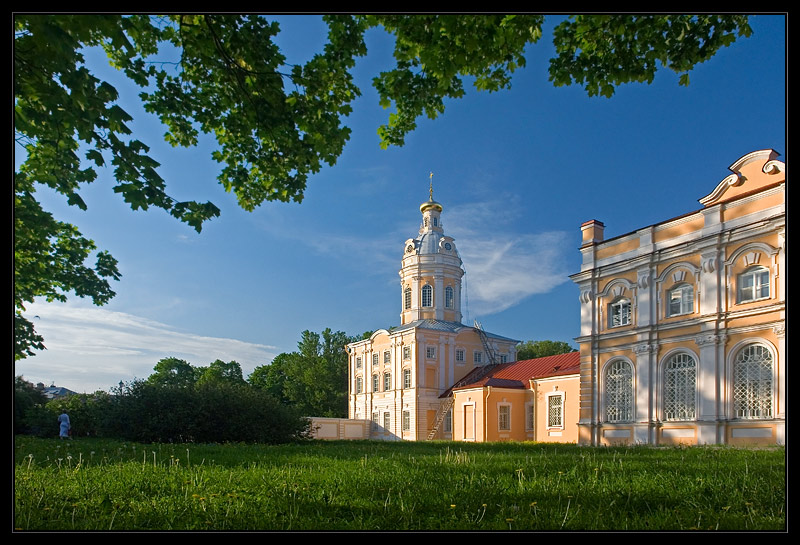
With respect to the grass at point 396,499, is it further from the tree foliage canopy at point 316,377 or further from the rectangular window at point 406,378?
the tree foliage canopy at point 316,377

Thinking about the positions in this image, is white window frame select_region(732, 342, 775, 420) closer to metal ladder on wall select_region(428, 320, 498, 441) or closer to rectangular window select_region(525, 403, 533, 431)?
rectangular window select_region(525, 403, 533, 431)

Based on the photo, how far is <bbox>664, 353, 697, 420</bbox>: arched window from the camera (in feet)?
74.6

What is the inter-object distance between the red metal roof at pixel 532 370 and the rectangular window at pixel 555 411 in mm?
1370

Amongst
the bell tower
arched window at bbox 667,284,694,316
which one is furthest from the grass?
the bell tower

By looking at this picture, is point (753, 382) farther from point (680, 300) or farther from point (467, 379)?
point (467, 379)

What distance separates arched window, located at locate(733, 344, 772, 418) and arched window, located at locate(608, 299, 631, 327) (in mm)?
5013

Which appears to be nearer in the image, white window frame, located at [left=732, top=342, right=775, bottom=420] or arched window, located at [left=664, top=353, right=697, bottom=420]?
white window frame, located at [left=732, top=342, right=775, bottom=420]

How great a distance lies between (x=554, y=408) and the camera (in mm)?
35969

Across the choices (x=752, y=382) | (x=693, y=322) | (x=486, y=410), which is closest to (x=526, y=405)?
(x=486, y=410)

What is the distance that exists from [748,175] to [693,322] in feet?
18.5

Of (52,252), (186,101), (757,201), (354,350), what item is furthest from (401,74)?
(354,350)

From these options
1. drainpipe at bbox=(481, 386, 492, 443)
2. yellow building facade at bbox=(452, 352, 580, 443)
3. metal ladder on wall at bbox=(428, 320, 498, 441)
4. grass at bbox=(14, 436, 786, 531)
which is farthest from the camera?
metal ladder on wall at bbox=(428, 320, 498, 441)

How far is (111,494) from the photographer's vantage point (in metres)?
6.10

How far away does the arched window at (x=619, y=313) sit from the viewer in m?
25.6
